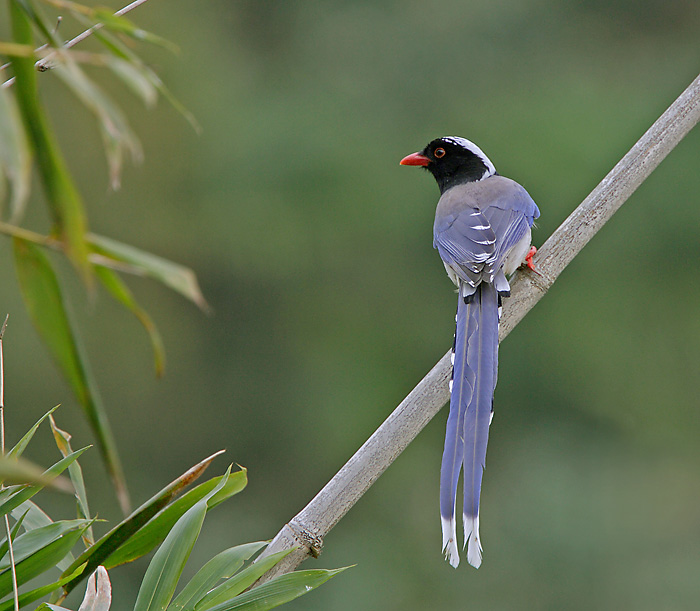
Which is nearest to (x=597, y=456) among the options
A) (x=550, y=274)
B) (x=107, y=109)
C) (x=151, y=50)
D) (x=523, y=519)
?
(x=523, y=519)

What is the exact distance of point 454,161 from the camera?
288 cm

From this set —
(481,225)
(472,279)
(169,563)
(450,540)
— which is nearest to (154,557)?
(169,563)

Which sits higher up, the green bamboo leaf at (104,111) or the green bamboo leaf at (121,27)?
the green bamboo leaf at (121,27)

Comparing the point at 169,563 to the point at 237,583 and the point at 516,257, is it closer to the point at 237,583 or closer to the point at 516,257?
the point at 237,583

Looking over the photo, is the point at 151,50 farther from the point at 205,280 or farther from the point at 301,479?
the point at 301,479

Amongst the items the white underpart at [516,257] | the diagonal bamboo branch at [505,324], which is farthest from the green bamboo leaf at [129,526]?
the white underpart at [516,257]

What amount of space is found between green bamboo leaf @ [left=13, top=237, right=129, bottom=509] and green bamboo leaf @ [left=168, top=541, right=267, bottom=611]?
0.54 m

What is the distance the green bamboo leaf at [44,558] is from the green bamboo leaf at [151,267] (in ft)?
1.82

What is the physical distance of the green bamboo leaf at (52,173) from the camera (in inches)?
27.8

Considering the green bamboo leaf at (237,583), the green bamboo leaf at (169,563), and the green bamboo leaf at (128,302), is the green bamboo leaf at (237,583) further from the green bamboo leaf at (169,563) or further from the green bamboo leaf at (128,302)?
the green bamboo leaf at (128,302)

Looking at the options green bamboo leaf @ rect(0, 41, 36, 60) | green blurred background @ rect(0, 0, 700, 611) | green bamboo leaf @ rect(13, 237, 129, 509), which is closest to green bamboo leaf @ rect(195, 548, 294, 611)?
green bamboo leaf @ rect(13, 237, 129, 509)

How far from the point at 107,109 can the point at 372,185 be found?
5570 millimetres

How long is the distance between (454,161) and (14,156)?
232 cm

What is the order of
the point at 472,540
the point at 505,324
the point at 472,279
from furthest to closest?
1. the point at 472,279
2. the point at 505,324
3. the point at 472,540
